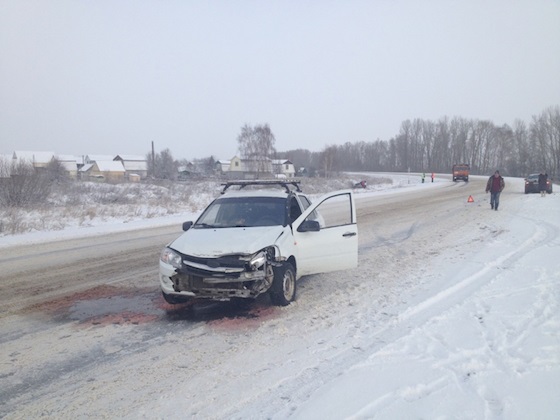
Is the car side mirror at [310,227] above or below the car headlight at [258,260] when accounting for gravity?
above

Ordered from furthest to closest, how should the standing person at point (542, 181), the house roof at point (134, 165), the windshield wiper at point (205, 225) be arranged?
the house roof at point (134, 165)
the standing person at point (542, 181)
the windshield wiper at point (205, 225)

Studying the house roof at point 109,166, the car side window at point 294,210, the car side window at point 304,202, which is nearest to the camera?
the car side window at point 294,210

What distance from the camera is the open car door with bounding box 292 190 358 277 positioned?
7.19m

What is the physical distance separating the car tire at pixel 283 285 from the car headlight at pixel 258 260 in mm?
294

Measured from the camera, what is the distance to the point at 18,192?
24.5m

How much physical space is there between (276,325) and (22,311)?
12.6 feet

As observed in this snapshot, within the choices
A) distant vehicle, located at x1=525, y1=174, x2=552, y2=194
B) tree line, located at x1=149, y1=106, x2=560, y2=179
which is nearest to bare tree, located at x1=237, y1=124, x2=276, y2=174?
tree line, located at x1=149, y1=106, x2=560, y2=179

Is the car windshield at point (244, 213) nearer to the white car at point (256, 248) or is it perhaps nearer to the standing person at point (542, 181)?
the white car at point (256, 248)

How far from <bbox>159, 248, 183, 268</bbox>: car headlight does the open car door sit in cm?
185

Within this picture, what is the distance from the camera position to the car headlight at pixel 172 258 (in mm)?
6160

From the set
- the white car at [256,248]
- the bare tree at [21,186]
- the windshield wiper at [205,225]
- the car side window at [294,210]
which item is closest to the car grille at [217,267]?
the white car at [256,248]

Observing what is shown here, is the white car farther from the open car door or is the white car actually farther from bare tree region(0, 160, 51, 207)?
bare tree region(0, 160, 51, 207)

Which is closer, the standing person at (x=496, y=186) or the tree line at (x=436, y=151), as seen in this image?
the standing person at (x=496, y=186)

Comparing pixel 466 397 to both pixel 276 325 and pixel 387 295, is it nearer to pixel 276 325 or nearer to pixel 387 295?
pixel 276 325
